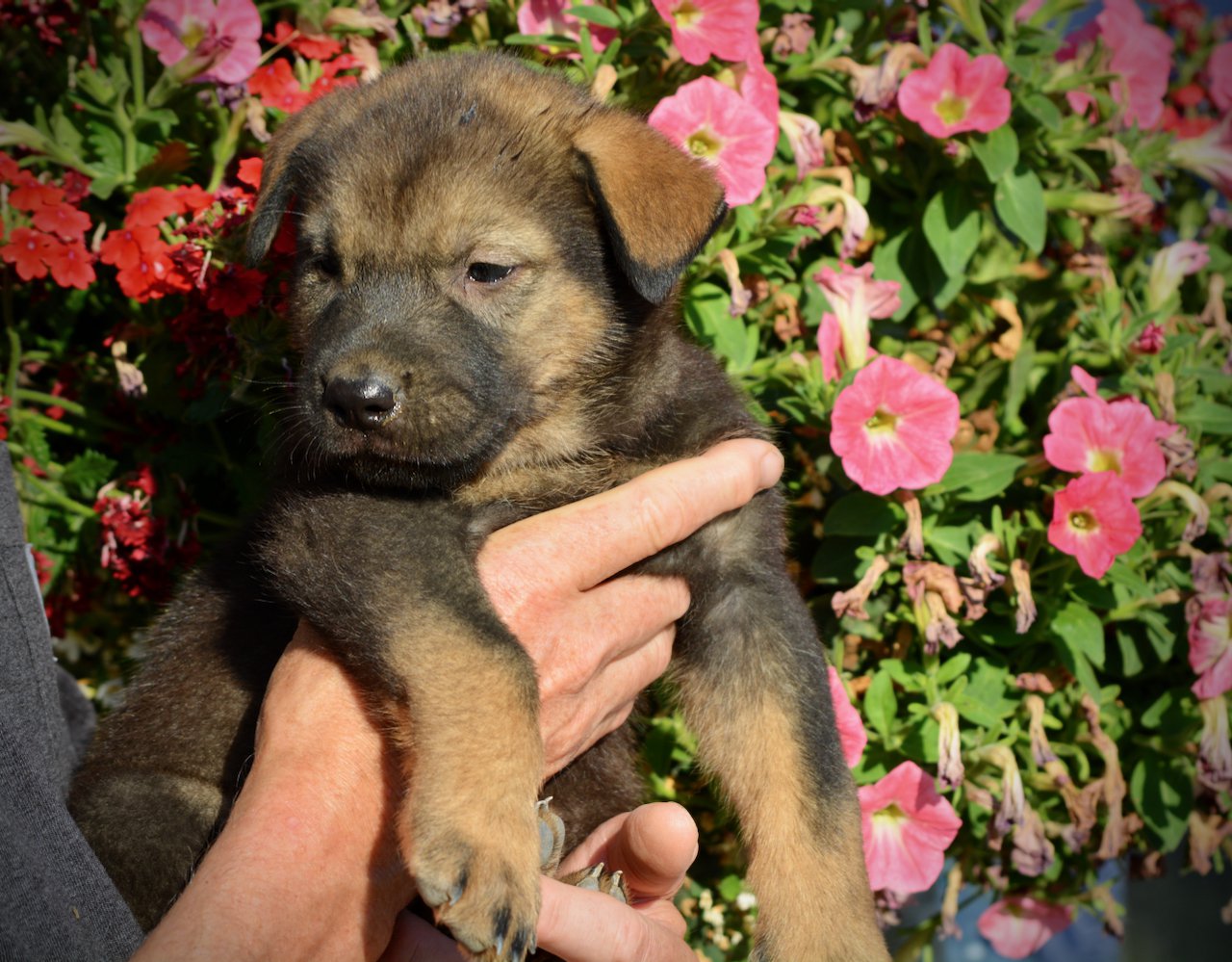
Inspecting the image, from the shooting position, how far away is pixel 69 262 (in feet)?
9.08

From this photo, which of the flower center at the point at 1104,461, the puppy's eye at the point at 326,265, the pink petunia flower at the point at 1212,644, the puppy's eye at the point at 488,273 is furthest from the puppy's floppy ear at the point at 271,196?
the pink petunia flower at the point at 1212,644

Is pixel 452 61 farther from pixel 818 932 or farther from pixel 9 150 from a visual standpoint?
pixel 818 932

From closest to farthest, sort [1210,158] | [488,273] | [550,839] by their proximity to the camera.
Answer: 1. [550,839]
2. [488,273]
3. [1210,158]

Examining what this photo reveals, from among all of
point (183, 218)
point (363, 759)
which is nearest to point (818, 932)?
point (363, 759)

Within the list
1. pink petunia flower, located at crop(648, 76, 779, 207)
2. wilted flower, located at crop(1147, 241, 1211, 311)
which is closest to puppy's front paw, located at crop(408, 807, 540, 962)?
pink petunia flower, located at crop(648, 76, 779, 207)

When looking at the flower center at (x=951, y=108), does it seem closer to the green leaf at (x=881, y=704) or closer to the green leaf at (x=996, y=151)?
the green leaf at (x=996, y=151)

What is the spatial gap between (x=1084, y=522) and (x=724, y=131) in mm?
1259

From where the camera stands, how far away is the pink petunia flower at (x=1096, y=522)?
7.99ft

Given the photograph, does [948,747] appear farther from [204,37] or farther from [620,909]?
[204,37]

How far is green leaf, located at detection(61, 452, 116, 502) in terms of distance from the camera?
10.2ft

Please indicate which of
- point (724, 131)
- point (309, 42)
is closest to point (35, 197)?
point (309, 42)

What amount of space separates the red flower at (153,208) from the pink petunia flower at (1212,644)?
2.69 metres

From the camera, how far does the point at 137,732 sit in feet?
7.72

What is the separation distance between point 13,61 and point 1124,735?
3779mm
